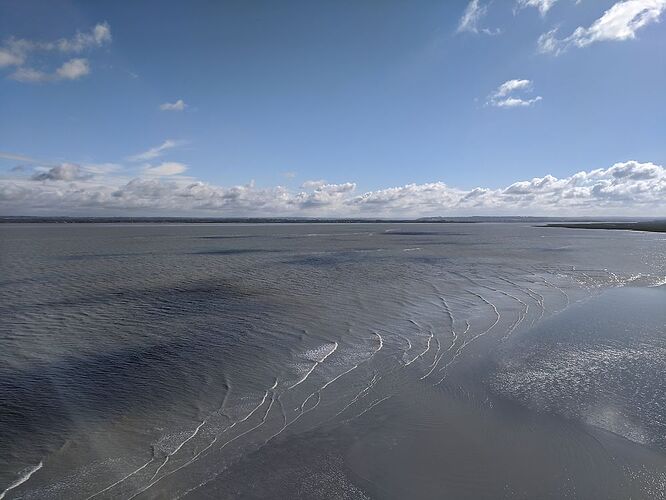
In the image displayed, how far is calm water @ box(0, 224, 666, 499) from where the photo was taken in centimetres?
653

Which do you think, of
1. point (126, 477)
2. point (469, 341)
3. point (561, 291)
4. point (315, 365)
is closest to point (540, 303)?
point (561, 291)

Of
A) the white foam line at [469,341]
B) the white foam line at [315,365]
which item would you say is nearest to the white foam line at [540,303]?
the white foam line at [469,341]

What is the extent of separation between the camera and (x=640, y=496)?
602 cm

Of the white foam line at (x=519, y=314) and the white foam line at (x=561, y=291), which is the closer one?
the white foam line at (x=519, y=314)

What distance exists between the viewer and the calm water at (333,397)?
653 cm

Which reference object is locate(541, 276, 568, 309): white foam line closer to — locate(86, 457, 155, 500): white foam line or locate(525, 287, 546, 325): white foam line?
locate(525, 287, 546, 325): white foam line

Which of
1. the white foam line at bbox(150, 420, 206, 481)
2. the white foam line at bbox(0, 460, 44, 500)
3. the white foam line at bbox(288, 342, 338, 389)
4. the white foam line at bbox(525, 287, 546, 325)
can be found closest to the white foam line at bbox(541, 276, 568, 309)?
the white foam line at bbox(525, 287, 546, 325)

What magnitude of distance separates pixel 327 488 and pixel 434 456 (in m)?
1.93

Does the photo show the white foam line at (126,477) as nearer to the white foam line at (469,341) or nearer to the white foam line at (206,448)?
the white foam line at (206,448)

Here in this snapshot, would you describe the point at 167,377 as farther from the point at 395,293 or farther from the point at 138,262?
the point at 138,262

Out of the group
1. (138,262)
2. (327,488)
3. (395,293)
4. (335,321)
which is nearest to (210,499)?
(327,488)

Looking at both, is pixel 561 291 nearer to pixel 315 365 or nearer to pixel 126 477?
pixel 315 365

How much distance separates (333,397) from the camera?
9.44 metres

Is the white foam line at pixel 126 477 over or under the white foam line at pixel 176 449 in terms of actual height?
over
